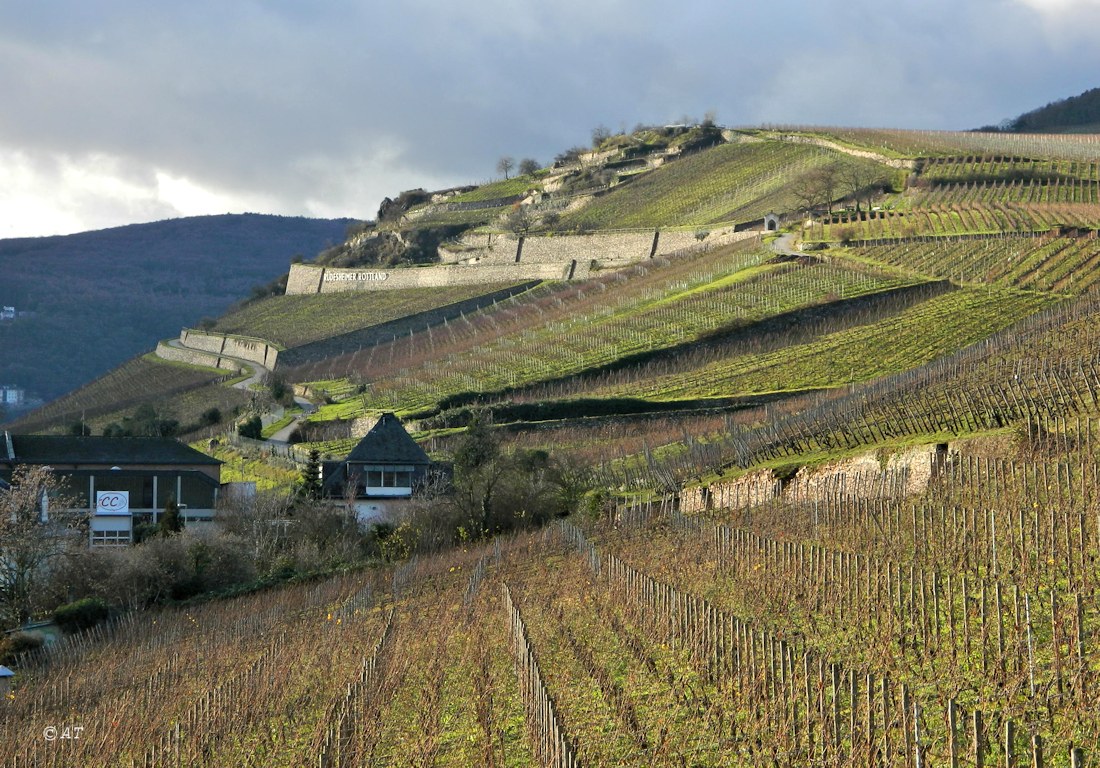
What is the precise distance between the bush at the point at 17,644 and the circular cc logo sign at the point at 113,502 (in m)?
14.6

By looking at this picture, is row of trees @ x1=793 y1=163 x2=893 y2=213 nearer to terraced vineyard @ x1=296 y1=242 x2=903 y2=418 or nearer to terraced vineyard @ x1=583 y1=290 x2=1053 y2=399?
terraced vineyard @ x1=296 y1=242 x2=903 y2=418

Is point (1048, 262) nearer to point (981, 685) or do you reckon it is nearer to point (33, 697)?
point (33, 697)

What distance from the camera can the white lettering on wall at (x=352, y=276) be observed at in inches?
4220

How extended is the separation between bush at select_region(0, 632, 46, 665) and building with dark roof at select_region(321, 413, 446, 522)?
1303 centimetres

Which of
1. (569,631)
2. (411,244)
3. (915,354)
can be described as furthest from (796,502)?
(411,244)

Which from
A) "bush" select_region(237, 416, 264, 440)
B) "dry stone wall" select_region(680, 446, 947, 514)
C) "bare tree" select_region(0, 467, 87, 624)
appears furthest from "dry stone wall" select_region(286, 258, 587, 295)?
"dry stone wall" select_region(680, 446, 947, 514)

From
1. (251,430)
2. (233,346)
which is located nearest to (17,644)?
(251,430)

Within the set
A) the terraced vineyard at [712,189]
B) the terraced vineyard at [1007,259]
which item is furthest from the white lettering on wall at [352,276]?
the terraced vineyard at [1007,259]

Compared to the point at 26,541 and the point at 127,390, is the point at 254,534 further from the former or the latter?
the point at 127,390

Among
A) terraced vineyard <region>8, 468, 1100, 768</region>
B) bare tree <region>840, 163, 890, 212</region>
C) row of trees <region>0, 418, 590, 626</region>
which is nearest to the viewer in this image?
terraced vineyard <region>8, 468, 1100, 768</region>

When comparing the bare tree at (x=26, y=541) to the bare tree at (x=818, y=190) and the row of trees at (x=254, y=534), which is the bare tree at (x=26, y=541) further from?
the bare tree at (x=818, y=190)

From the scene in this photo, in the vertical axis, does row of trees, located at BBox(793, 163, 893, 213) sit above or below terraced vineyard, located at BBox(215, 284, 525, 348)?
above

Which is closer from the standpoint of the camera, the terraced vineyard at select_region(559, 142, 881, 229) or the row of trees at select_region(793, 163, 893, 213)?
the row of trees at select_region(793, 163, 893, 213)

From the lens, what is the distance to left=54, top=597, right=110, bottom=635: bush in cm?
3045
